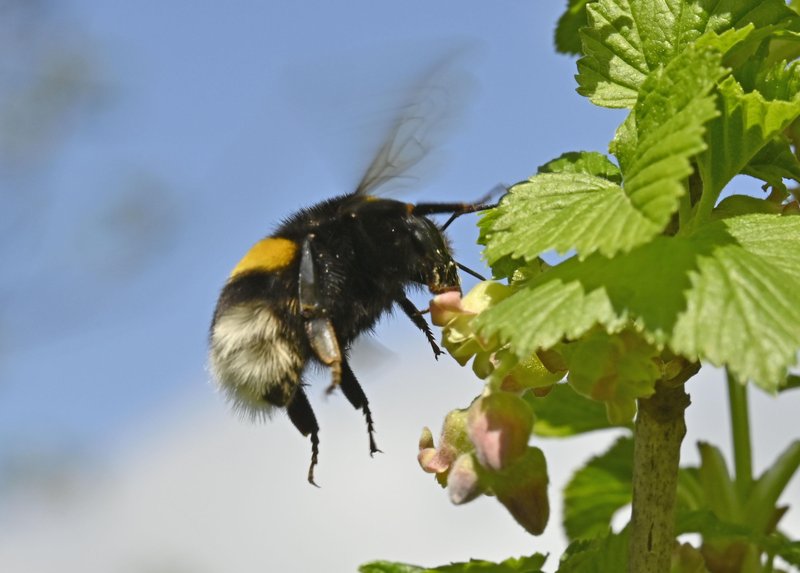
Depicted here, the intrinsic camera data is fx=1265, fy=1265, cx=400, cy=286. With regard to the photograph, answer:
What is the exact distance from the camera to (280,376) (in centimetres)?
235

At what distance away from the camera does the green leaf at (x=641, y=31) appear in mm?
1861

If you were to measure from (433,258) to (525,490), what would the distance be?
0.71 metres

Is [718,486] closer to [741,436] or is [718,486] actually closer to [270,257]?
[741,436]

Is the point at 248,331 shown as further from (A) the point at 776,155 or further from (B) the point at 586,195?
(A) the point at 776,155

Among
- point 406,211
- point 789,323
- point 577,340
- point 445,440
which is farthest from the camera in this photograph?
point 406,211

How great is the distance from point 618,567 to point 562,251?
737 millimetres

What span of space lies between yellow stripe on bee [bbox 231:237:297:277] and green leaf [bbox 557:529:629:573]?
2.48ft

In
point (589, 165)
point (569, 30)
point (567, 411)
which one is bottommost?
point (567, 411)

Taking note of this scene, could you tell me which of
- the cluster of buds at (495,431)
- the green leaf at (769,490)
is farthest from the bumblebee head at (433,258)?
the green leaf at (769,490)

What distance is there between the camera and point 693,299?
1535 mm

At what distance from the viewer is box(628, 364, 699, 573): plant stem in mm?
1812

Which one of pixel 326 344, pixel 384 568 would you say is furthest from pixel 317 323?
pixel 384 568

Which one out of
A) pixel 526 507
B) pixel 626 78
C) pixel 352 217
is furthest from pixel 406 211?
pixel 526 507

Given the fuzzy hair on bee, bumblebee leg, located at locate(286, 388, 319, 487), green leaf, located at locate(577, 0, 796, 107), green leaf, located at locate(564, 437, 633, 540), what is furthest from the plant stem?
green leaf, located at locate(564, 437, 633, 540)
